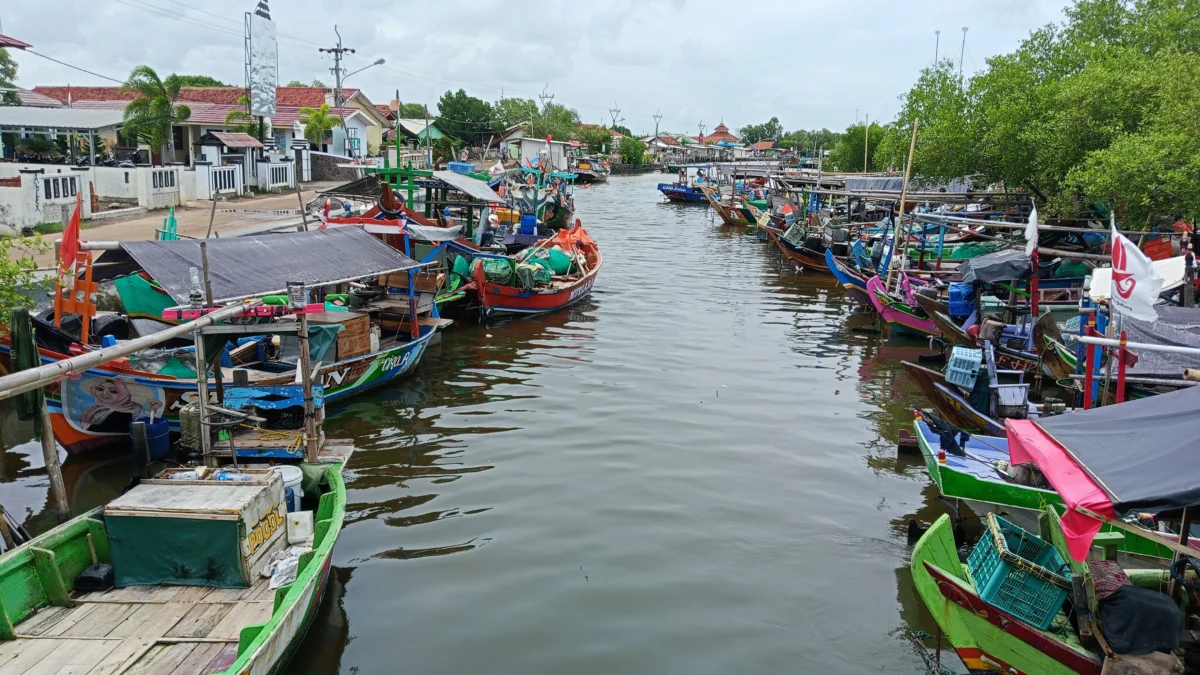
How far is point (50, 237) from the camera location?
1975 centimetres

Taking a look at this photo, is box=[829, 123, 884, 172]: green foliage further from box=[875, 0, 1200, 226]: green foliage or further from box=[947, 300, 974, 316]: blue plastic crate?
box=[947, 300, 974, 316]: blue plastic crate

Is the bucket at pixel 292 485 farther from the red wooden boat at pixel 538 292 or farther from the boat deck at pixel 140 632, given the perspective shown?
the red wooden boat at pixel 538 292

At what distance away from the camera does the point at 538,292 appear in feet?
66.6

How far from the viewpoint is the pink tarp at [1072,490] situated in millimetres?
5629

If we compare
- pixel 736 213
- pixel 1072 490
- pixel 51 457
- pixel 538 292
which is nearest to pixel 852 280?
pixel 538 292

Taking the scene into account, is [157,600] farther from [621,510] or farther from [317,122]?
[317,122]

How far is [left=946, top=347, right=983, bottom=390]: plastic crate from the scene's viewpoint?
Answer: 11.3 metres

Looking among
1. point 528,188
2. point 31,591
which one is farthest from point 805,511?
point 528,188

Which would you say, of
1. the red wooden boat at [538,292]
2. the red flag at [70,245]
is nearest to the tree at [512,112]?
the red wooden boat at [538,292]

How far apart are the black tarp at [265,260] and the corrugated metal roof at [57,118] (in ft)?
67.7

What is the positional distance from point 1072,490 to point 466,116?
77.8 m

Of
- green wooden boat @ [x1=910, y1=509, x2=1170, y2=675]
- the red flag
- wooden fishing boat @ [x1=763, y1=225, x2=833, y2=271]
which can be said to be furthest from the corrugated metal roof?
green wooden boat @ [x1=910, y1=509, x2=1170, y2=675]

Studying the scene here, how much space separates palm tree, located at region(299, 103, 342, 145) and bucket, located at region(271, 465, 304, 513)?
120 ft

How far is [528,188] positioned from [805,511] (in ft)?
78.7
